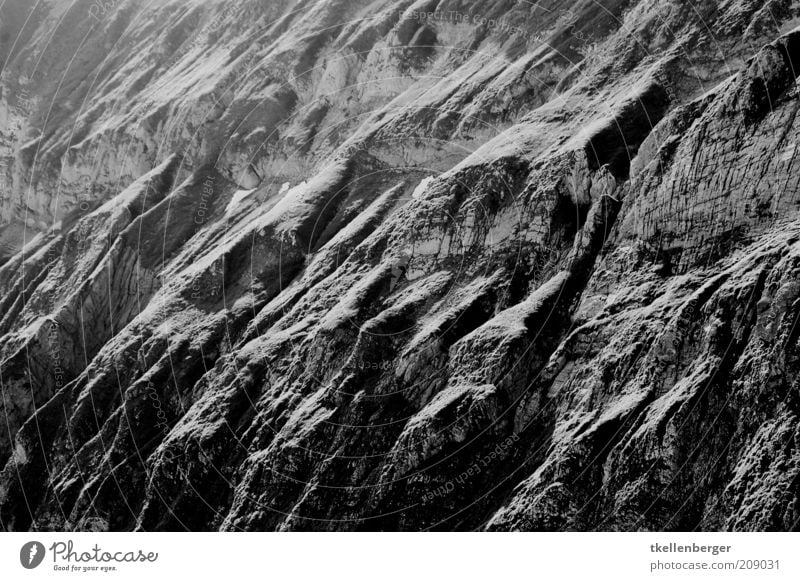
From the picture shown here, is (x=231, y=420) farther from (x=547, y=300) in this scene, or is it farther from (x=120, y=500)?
(x=547, y=300)

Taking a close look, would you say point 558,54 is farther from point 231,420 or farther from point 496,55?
point 231,420

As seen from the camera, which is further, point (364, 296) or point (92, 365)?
point (92, 365)

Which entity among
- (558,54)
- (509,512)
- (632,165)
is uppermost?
(558,54)

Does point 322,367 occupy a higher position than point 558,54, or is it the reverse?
point 558,54

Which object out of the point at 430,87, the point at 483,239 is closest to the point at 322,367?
the point at 483,239
